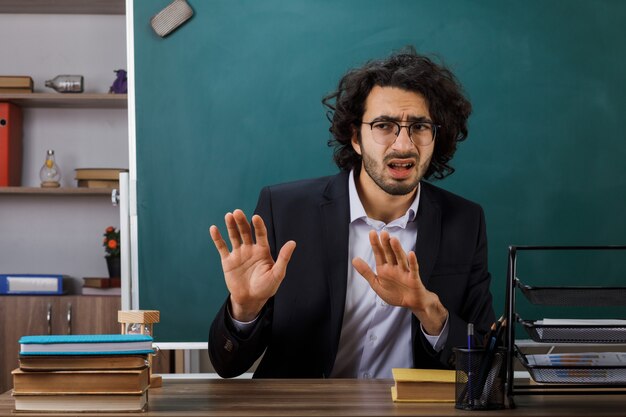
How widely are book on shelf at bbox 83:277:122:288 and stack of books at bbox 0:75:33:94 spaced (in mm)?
947

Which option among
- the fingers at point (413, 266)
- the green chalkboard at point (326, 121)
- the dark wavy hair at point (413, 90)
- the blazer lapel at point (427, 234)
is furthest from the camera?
the green chalkboard at point (326, 121)

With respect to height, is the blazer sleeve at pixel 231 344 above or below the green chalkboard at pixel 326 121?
below

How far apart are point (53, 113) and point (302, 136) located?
1.73 m

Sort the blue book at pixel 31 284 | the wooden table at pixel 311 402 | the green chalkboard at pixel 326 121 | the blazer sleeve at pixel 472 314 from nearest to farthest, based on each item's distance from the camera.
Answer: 1. the wooden table at pixel 311 402
2. the blazer sleeve at pixel 472 314
3. the green chalkboard at pixel 326 121
4. the blue book at pixel 31 284

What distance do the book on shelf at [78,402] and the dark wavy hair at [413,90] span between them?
1296 mm

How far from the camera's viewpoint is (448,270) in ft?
7.81

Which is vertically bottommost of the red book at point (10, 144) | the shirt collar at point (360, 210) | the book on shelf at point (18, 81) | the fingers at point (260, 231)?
the fingers at point (260, 231)

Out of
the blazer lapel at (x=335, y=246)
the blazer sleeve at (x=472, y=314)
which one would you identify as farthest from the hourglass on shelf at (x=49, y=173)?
the blazer sleeve at (x=472, y=314)

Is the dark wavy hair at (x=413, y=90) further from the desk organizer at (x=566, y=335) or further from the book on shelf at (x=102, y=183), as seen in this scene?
the book on shelf at (x=102, y=183)

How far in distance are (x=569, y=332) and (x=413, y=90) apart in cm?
111

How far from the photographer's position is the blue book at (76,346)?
1499 millimetres

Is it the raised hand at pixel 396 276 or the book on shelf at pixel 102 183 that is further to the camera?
the book on shelf at pixel 102 183

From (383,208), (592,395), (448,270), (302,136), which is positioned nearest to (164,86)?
(302,136)

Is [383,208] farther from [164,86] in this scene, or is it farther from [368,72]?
[164,86]
